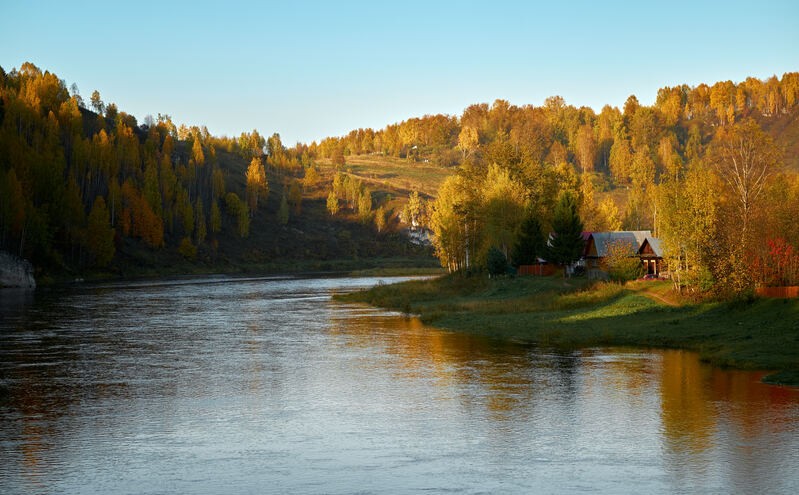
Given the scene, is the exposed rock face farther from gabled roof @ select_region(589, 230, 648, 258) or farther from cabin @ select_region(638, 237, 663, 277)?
cabin @ select_region(638, 237, 663, 277)

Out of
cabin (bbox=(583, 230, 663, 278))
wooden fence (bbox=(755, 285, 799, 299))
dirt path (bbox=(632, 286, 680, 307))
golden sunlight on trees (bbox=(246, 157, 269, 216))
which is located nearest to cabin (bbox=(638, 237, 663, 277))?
cabin (bbox=(583, 230, 663, 278))

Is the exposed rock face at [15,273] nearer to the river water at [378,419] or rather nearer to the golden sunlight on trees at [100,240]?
the golden sunlight on trees at [100,240]

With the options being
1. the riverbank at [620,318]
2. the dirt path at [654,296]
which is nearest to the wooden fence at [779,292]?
the riverbank at [620,318]

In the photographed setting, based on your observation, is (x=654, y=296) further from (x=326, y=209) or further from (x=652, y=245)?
(x=326, y=209)

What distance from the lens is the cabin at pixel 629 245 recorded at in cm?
7069

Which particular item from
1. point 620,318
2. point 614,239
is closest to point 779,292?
point 620,318

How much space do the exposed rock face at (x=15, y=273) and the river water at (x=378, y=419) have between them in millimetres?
49212

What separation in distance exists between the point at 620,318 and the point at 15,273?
70.9 metres

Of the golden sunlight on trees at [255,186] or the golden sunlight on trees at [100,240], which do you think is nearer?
the golden sunlight on trees at [100,240]

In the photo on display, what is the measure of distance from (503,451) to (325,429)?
5349 mm

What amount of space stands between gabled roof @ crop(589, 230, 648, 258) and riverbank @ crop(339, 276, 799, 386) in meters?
12.0

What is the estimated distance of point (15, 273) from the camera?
85.8 metres

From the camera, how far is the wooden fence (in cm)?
3733

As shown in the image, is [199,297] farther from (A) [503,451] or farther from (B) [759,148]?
(A) [503,451]
